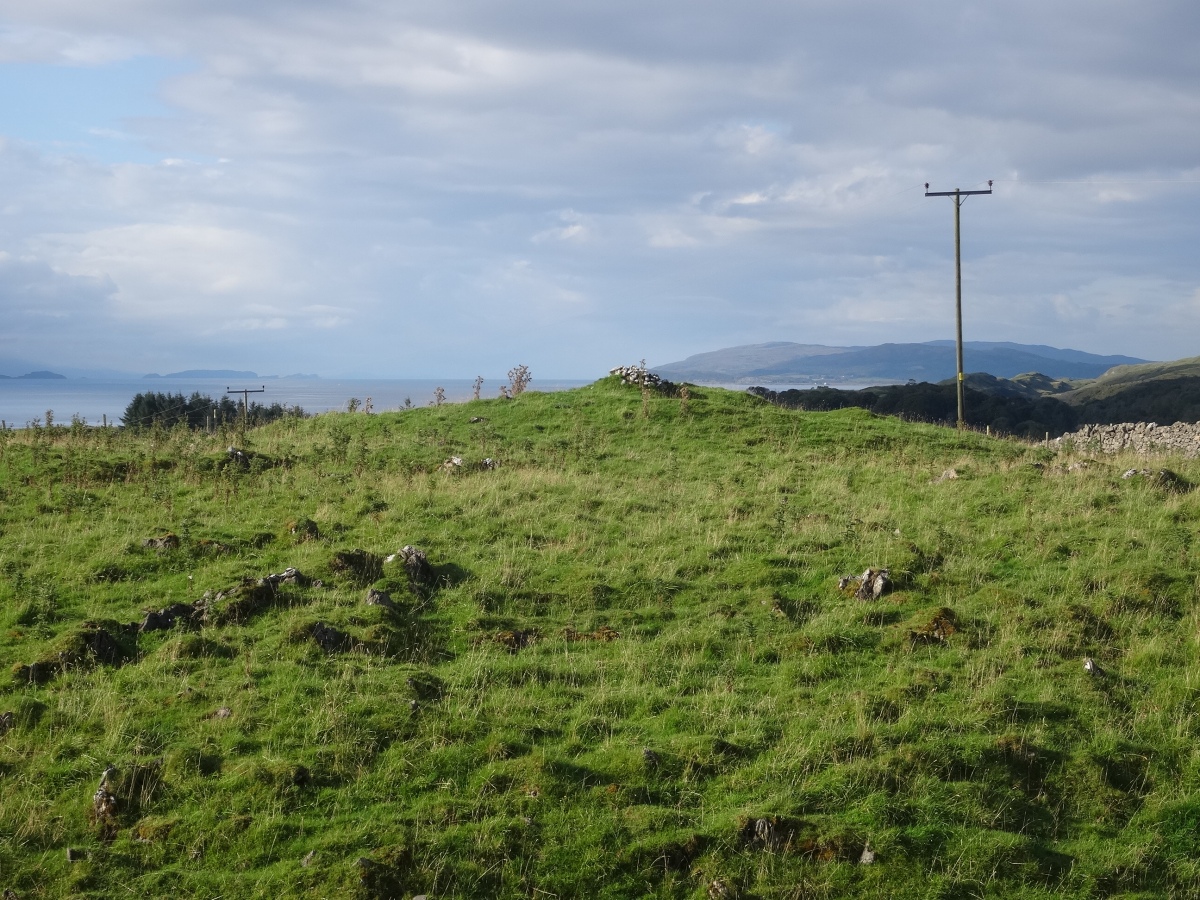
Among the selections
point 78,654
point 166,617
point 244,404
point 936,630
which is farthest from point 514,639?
point 244,404

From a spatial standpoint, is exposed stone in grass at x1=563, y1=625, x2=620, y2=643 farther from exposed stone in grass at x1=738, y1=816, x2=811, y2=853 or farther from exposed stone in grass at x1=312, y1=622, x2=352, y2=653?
exposed stone in grass at x1=738, y1=816, x2=811, y2=853

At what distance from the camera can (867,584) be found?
15.5 m

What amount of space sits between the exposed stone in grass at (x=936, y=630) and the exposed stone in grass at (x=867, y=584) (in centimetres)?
133

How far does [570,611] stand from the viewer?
599 inches

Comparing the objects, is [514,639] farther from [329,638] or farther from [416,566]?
[416,566]

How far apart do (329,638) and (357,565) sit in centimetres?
308

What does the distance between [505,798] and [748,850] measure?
8.34 feet

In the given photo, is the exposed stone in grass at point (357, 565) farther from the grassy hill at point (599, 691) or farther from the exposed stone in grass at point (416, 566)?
the exposed stone in grass at point (416, 566)

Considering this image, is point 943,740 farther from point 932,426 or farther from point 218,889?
point 932,426

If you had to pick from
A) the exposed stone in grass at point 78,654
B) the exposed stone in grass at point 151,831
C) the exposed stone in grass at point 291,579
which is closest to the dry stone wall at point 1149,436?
the exposed stone in grass at point 291,579

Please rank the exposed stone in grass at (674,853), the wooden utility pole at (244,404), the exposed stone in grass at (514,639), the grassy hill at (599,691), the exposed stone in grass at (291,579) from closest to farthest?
the exposed stone in grass at (674,853) → the grassy hill at (599,691) → the exposed stone in grass at (514,639) → the exposed stone in grass at (291,579) → the wooden utility pole at (244,404)

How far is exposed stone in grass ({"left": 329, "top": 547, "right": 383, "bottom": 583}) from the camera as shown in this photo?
15891 millimetres

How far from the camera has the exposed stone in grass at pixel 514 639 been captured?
13.7 meters

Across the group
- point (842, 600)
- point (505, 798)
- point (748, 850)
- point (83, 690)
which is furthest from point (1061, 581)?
point (83, 690)
